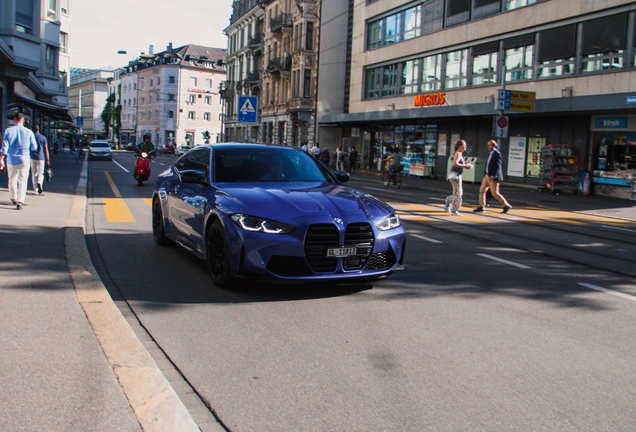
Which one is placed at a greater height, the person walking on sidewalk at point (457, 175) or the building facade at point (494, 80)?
the building facade at point (494, 80)

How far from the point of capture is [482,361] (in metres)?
4.17

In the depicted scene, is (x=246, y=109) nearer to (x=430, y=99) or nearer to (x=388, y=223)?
(x=388, y=223)

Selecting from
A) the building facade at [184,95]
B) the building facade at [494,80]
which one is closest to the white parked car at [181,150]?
the building facade at [184,95]

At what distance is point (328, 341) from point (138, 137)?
108529 millimetres

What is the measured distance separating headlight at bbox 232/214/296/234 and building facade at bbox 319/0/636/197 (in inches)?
673

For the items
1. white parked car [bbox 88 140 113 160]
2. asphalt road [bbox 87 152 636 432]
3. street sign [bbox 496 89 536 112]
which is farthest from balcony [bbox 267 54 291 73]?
asphalt road [bbox 87 152 636 432]

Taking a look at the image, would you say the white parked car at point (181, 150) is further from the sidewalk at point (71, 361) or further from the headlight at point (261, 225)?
the headlight at point (261, 225)

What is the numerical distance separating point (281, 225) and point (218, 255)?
34.6 inches

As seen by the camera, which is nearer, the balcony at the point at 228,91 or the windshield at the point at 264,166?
the windshield at the point at 264,166

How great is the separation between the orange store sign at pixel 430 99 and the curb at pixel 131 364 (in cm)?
2730

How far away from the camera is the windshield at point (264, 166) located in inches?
268

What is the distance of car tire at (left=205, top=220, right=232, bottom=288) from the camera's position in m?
5.75

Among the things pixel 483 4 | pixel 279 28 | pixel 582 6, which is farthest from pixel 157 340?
pixel 279 28

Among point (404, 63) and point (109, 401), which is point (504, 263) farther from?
point (404, 63)
